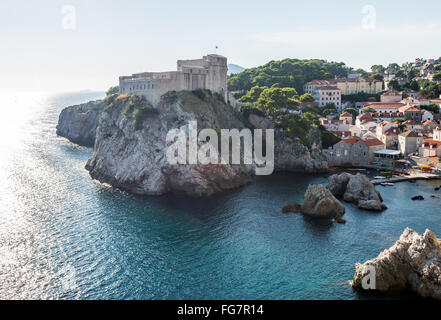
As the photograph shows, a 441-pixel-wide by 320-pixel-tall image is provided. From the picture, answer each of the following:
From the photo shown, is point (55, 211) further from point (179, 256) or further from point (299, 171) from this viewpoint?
point (299, 171)

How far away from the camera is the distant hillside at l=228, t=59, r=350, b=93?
115938 millimetres

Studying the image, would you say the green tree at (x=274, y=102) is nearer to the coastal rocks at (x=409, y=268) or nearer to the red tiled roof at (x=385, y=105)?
the red tiled roof at (x=385, y=105)

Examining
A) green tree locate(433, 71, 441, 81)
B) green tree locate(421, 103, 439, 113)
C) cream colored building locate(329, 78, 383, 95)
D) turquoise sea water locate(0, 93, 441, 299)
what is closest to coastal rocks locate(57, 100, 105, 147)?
turquoise sea water locate(0, 93, 441, 299)

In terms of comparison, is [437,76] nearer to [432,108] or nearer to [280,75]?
[432,108]

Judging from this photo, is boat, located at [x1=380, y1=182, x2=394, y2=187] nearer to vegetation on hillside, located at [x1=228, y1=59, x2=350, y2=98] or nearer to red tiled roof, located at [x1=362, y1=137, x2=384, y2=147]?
red tiled roof, located at [x1=362, y1=137, x2=384, y2=147]

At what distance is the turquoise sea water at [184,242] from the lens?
29.6 metres

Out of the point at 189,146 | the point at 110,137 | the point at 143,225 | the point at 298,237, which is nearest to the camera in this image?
the point at 298,237

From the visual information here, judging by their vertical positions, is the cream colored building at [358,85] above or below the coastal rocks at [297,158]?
above

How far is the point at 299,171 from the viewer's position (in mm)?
70875

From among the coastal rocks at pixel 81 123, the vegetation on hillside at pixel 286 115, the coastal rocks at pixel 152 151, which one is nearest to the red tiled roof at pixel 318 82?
the vegetation on hillside at pixel 286 115

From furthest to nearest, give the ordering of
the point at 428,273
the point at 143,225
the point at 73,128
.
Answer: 1. the point at 73,128
2. the point at 143,225
3. the point at 428,273

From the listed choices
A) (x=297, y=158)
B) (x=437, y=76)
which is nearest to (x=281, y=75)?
(x=437, y=76)
